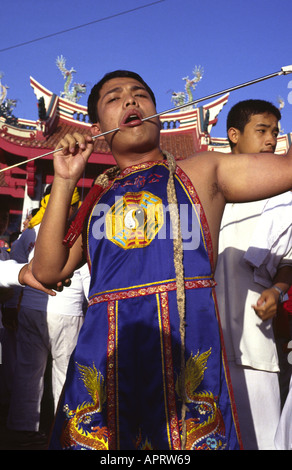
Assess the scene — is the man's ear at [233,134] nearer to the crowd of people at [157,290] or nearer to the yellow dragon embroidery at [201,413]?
the crowd of people at [157,290]

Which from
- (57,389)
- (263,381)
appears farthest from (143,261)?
(57,389)

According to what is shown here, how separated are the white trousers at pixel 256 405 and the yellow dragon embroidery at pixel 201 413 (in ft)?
2.47

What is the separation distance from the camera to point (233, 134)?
2.59 meters

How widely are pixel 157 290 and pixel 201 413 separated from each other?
1.24ft

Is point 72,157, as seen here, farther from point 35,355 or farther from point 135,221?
point 35,355

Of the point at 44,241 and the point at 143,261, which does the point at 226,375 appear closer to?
the point at 143,261

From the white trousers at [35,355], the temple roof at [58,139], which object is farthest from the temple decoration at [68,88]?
A: the white trousers at [35,355]

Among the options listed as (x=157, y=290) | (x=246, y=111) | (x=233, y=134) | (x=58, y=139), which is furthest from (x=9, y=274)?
(x=58, y=139)

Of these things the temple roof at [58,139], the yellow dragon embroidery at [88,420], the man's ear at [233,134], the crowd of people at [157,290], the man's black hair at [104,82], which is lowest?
the yellow dragon embroidery at [88,420]

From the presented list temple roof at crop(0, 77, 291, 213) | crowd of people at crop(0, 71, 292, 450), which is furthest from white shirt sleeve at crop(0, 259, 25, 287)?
temple roof at crop(0, 77, 291, 213)

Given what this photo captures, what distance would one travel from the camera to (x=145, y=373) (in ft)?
4.35

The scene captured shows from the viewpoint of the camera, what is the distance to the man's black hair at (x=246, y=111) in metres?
2.53

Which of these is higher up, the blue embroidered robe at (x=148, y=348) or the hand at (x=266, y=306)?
the hand at (x=266, y=306)

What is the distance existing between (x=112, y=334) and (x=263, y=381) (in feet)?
3.05
